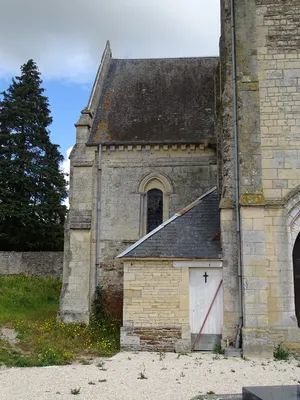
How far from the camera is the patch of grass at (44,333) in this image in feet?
35.7

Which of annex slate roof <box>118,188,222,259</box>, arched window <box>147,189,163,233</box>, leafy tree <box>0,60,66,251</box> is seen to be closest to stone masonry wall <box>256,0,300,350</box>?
annex slate roof <box>118,188,222,259</box>

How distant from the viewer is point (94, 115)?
1944cm

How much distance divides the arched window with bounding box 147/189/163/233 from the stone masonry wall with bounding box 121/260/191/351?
596 cm

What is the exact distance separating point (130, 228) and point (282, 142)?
7.73 meters

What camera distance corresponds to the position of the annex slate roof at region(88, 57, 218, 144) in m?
18.4

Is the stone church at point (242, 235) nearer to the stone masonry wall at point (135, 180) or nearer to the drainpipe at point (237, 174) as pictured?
the drainpipe at point (237, 174)

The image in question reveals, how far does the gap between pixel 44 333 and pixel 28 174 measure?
1723cm

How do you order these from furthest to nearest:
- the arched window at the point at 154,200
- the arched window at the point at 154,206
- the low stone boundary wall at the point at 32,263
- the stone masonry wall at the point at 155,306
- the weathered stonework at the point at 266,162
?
1. the low stone boundary wall at the point at 32,263
2. the arched window at the point at 154,206
3. the arched window at the point at 154,200
4. the stone masonry wall at the point at 155,306
5. the weathered stonework at the point at 266,162

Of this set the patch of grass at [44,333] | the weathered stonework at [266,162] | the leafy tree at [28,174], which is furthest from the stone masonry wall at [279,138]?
the leafy tree at [28,174]

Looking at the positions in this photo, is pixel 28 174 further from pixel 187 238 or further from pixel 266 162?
pixel 266 162

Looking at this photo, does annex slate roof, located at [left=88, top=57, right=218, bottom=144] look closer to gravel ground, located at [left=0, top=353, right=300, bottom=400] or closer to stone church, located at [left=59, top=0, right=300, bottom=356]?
stone church, located at [left=59, top=0, right=300, bottom=356]

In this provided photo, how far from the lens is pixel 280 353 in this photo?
35.0 ft

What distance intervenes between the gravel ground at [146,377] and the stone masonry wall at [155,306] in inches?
49.4

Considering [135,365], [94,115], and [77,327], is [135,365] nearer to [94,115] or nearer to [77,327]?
[77,327]
